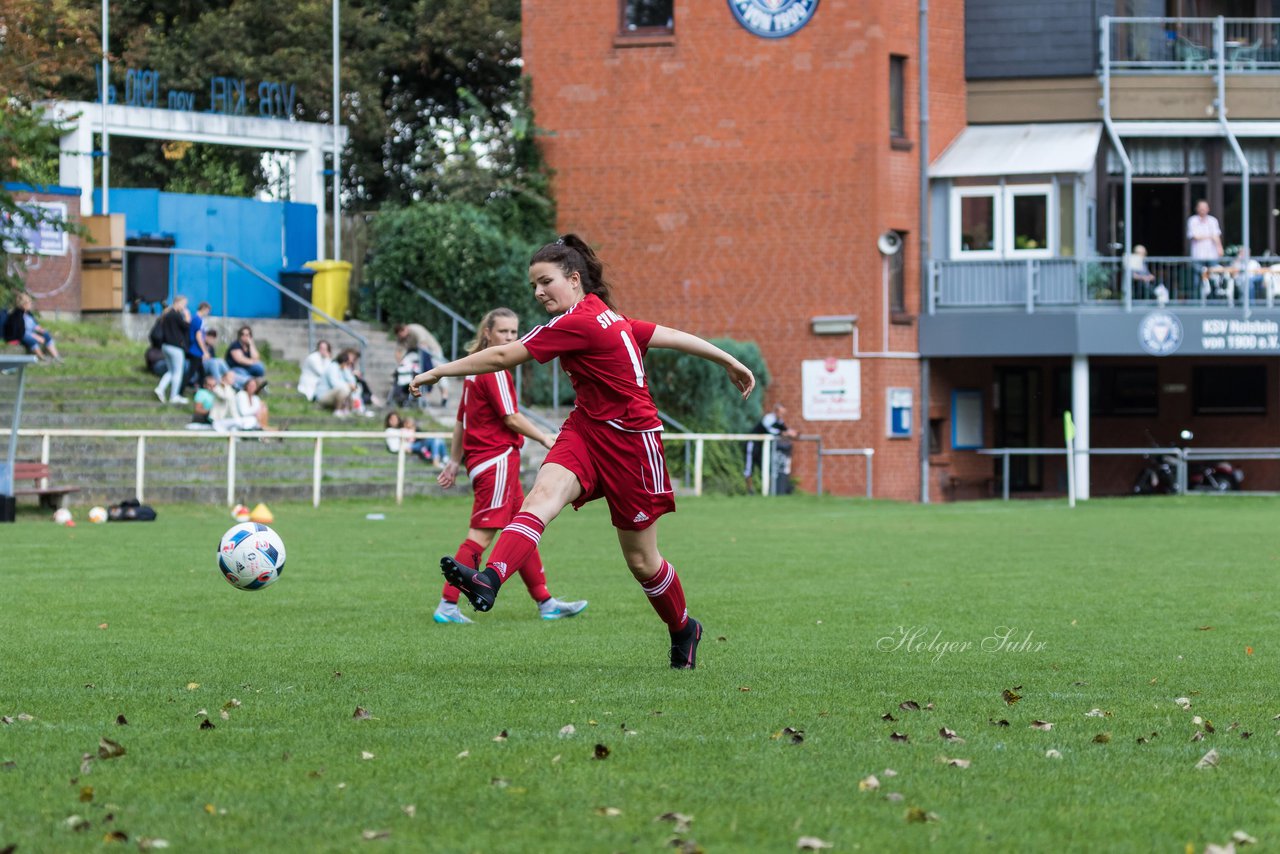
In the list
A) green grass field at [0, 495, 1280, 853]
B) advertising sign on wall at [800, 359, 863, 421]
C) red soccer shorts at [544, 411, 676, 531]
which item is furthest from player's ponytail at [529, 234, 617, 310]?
advertising sign on wall at [800, 359, 863, 421]

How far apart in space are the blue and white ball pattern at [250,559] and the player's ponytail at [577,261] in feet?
8.16

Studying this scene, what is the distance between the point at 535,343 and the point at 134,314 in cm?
2685

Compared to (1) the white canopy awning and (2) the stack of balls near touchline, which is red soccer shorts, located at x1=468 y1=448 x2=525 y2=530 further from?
(1) the white canopy awning

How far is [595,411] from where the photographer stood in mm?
8695

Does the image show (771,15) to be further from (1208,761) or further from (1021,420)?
(1208,761)

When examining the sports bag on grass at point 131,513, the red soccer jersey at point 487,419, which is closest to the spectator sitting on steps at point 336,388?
the sports bag on grass at point 131,513

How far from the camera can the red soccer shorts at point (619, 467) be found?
8641 millimetres

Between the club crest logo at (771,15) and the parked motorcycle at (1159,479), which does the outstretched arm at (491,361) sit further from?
the parked motorcycle at (1159,479)

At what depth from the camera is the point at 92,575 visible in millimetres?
14961

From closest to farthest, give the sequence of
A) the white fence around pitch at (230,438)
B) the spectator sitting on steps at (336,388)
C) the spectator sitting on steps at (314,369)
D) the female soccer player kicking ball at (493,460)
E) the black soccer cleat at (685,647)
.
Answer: the black soccer cleat at (685,647) < the female soccer player kicking ball at (493,460) < the white fence around pitch at (230,438) < the spectator sitting on steps at (336,388) < the spectator sitting on steps at (314,369)

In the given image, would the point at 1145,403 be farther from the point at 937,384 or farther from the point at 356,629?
the point at 356,629

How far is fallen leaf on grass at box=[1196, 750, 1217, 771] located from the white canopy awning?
105 feet

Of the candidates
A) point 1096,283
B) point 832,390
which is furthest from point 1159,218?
point 832,390

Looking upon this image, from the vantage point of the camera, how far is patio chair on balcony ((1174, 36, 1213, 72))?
38969 millimetres
